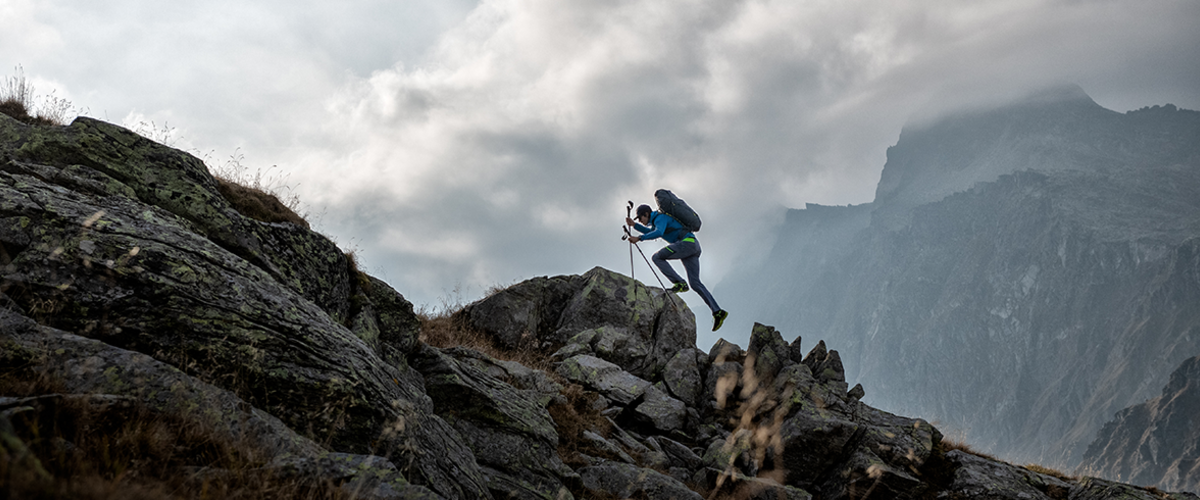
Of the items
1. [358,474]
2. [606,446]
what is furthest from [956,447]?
[358,474]

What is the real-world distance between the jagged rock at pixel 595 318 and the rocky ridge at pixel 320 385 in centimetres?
156

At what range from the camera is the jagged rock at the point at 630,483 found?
9383 mm

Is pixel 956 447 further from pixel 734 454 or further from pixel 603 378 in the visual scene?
pixel 603 378

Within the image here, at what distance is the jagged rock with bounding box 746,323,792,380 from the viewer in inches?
736

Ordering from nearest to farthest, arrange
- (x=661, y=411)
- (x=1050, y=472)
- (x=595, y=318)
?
(x=661, y=411), (x=1050, y=472), (x=595, y=318)

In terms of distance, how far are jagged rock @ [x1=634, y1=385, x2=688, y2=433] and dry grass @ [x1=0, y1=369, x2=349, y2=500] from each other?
1091 centimetres

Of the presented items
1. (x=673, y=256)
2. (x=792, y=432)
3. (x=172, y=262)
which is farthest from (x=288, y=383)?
A: (x=673, y=256)

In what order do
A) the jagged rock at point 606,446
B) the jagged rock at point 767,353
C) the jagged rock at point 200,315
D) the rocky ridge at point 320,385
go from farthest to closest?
the jagged rock at point 767,353 < the jagged rock at point 606,446 < the jagged rock at point 200,315 < the rocky ridge at point 320,385

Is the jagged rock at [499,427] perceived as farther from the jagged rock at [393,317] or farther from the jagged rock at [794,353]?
the jagged rock at [794,353]

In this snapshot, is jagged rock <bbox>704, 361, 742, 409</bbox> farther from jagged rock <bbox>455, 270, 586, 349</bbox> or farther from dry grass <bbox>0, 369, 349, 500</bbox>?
dry grass <bbox>0, 369, 349, 500</bbox>

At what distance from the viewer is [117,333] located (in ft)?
18.2

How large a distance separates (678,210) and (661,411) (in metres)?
6.29

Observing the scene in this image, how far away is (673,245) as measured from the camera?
57.2 ft

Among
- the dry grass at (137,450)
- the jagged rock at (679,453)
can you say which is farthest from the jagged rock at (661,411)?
the dry grass at (137,450)
